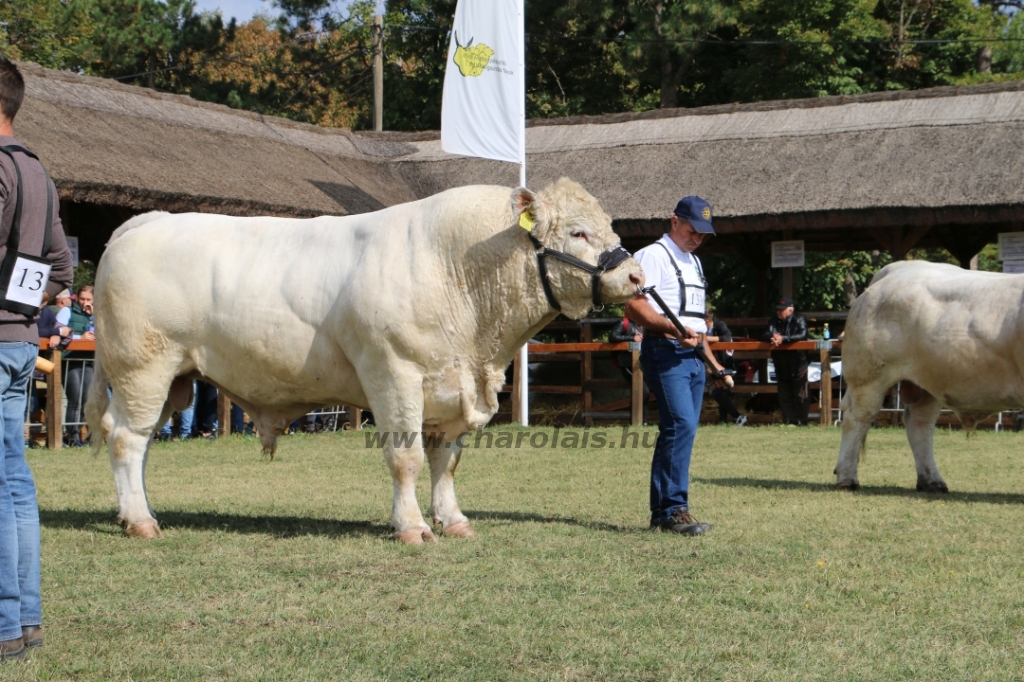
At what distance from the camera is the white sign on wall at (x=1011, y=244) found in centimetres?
1814

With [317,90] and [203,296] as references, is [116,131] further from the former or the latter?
[317,90]

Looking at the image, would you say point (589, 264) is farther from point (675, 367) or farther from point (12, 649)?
point (12, 649)

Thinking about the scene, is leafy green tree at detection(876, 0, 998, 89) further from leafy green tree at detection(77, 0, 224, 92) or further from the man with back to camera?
the man with back to camera

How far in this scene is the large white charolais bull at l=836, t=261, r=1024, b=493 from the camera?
920 cm

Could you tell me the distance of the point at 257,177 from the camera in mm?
19484

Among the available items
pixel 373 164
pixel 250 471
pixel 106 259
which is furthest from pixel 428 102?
pixel 106 259

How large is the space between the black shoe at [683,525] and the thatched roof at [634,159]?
35.9 ft

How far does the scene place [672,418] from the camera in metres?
7.38

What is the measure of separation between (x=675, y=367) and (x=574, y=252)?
1.02 m

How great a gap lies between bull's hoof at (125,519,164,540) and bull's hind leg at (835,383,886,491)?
213 inches

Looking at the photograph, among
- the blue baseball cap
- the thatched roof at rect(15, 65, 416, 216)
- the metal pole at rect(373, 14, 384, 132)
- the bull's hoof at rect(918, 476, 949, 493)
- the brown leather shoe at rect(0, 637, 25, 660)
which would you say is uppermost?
the metal pole at rect(373, 14, 384, 132)

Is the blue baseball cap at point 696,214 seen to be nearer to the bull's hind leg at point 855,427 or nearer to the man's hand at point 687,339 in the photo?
the man's hand at point 687,339

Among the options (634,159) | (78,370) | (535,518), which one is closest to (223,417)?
(78,370)

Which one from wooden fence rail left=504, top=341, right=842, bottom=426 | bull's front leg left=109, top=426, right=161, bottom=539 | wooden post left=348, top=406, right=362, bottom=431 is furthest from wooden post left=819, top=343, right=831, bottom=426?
bull's front leg left=109, top=426, right=161, bottom=539
